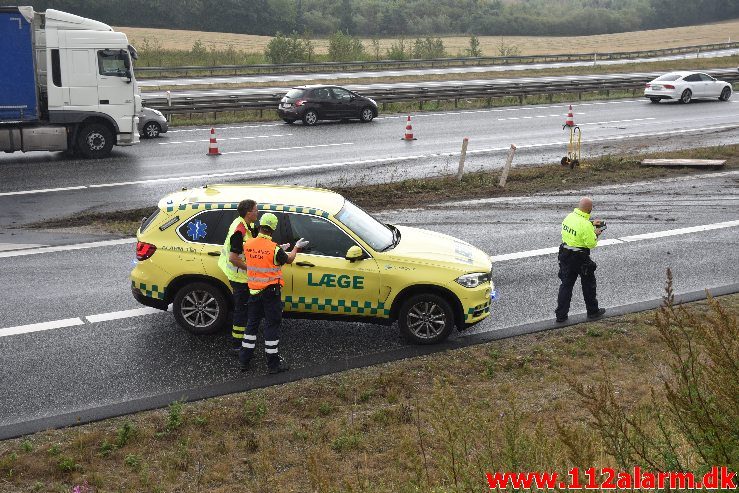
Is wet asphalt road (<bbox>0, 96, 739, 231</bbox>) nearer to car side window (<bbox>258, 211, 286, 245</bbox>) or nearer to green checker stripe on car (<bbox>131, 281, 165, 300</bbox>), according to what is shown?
green checker stripe on car (<bbox>131, 281, 165, 300</bbox>)

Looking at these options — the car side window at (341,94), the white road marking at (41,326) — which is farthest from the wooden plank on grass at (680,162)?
the white road marking at (41,326)

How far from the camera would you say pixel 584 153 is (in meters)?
25.2

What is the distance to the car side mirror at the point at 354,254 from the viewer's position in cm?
1005

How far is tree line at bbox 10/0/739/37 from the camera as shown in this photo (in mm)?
81250

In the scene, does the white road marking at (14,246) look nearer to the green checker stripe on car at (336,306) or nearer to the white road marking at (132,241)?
the white road marking at (132,241)

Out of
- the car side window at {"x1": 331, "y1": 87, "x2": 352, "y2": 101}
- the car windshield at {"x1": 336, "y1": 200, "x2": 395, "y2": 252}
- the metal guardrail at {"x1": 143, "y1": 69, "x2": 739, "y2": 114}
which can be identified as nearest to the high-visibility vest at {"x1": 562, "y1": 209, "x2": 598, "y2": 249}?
the car windshield at {"x1": 336, "y1": 200, "x2": 395, "y2": 252}

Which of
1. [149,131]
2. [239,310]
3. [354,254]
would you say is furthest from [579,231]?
[149,131]

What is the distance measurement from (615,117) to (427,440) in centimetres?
2782

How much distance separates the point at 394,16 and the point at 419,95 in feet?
202

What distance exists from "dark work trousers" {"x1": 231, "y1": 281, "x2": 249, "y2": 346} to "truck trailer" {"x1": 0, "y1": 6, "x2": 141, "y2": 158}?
1491 cm

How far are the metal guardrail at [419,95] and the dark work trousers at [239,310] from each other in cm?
2315

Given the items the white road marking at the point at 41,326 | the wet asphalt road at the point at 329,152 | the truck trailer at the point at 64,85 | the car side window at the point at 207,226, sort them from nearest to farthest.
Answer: the car side window at the point at 207,226 < the white road marking at the point at 41,326 < the wet asphalt road at the point at 329,152 < the truck trailer at the point at 64,85

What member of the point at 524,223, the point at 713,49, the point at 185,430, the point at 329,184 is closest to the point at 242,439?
the point at 185,430

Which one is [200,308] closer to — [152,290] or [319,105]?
[152,290]
